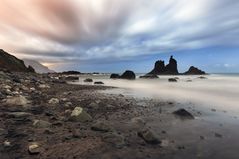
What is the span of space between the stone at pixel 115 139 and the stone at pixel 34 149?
2447 millimetres

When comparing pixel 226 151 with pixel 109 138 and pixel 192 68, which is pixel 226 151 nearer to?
pixel 109 138

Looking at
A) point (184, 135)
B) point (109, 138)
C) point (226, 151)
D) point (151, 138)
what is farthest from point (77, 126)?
point (226, 151)

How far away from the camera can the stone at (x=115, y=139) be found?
29.5 ft

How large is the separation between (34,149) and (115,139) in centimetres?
297

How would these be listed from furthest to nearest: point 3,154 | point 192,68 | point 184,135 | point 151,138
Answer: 1. point 192,68
2. point 184,135
3. point 151,138
4. point 3,154

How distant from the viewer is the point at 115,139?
955 cm

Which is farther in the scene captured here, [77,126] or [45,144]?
[77,126]

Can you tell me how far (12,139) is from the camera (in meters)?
8.76

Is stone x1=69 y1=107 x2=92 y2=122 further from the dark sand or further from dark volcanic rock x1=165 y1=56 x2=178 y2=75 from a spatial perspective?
dark volcanic rock x1=165 y1=56 x2=178 y2=75

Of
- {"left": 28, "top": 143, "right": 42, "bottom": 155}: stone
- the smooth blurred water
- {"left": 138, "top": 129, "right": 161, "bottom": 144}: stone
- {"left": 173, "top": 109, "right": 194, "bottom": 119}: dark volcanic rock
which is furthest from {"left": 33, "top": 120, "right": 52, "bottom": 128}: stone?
the smooth blurred water

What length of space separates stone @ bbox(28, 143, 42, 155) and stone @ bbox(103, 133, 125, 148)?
2.45 m

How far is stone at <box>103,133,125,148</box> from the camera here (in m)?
9.01

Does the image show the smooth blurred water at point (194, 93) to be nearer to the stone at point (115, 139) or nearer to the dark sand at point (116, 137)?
the dark sand at point (116, 137)

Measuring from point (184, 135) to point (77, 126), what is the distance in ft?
14.7
